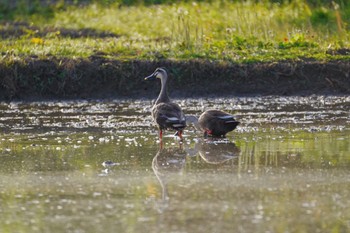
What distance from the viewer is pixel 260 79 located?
1877 centimetres

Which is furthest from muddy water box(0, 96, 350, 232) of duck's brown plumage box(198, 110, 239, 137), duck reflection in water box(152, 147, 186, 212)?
duck's brown plumage box(198, 110, 239, 137)

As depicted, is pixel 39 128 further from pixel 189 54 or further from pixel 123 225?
pixel 123 225

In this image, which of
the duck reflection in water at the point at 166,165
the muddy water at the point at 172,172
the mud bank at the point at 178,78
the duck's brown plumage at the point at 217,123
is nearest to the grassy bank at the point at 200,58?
the mud bank at the point at 178,78

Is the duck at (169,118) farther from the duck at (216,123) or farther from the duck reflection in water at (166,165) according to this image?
the duck reflection in water at (166,165)

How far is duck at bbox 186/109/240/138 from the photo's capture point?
1430 centimetres

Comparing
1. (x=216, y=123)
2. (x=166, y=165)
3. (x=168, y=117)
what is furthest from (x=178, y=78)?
(x=166, y=165)

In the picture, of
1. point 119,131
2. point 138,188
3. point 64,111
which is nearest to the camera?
point 138,188

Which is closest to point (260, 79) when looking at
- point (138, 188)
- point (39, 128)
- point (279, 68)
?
point (279, 68)

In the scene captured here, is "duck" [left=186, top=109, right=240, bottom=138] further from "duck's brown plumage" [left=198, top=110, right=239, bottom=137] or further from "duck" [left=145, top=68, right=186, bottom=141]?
"duck" [left=145, top=68, right=186, bottom=141]

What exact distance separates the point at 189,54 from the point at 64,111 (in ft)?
9.96

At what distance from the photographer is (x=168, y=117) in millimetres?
14180

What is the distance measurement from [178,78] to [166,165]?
21.9ft

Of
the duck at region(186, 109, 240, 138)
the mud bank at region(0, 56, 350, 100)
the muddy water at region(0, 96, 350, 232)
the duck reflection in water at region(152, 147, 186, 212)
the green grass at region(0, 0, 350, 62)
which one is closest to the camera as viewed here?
the muddy water at region(0, 96, 350, 232)

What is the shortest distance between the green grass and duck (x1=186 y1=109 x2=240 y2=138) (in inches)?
175
